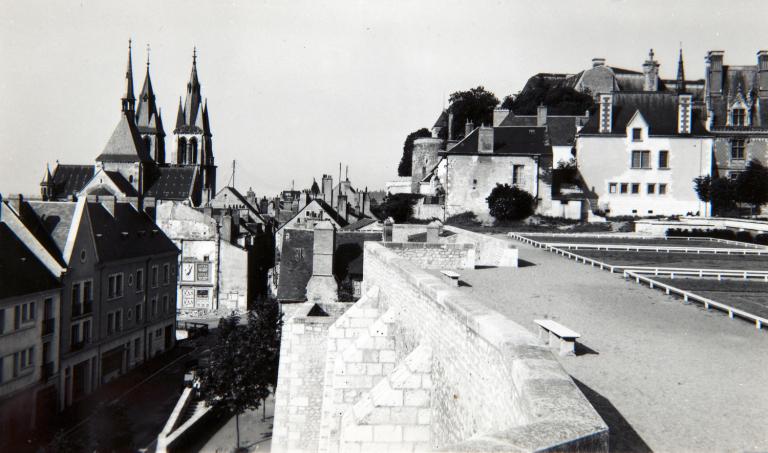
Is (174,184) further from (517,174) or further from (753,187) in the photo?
(753,187)

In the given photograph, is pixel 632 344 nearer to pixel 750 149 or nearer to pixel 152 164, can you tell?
pixel 750 149

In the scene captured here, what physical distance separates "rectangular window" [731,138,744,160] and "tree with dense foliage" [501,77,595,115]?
2042 cm

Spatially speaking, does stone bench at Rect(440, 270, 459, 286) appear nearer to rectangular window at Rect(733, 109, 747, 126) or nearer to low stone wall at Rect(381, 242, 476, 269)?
low stone wall at Rect(381, 242, 476, 269)

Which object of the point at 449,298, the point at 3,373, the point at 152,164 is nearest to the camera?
the point at 449,298

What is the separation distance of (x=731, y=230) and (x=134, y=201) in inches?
1424

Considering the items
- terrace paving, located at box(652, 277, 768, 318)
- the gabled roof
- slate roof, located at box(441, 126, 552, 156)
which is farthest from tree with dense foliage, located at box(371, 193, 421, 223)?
the gabled roof

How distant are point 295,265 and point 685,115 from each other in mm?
29707

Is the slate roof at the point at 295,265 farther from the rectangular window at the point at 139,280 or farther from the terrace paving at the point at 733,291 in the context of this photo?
the terrace paving at the point at 733,291

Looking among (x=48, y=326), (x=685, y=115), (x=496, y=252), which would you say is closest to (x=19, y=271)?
(x=48, y=326)

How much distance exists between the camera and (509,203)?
42344 mm

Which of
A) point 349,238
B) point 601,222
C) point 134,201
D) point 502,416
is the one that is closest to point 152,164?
point 134,201

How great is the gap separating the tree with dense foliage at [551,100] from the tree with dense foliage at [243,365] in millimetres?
47125

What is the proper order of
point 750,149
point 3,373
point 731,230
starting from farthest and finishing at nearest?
point 750,149
point 731,230
point 3,373

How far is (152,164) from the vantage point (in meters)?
89.7
